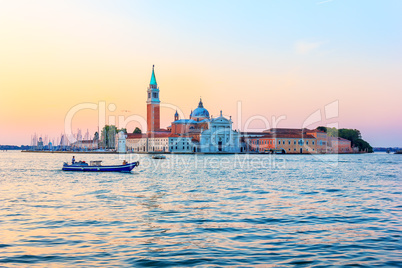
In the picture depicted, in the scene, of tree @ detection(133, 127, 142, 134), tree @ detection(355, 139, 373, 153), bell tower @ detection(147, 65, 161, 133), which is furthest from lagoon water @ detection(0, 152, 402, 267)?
tree @ detection(133, 127, 142, 134)

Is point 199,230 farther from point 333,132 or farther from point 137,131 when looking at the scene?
Answer: point 137,131

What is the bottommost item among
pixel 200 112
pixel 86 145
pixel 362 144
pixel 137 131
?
pixel 362 144

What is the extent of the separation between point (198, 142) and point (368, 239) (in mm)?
92908

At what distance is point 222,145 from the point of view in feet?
344

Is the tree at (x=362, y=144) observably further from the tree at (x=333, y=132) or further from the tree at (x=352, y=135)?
the tree at (x=333, y=132)

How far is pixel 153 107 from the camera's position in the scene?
114m

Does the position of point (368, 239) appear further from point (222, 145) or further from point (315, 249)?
point (222, 145)

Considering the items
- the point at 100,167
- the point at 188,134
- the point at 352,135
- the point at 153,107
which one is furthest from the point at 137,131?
the point at 100,167

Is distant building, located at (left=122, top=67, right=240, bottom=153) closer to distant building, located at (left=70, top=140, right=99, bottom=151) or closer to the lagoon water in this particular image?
distant building, located at (left=70, top=140, right=99, bottom=151)

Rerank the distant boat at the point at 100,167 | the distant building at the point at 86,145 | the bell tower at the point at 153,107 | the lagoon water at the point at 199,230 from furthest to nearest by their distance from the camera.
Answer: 1. the distant building at the point at 86,145
2. the bell tower at the point at 153,107
3. the distant boat at the point at 100,167
4. the lagoon water at the point at 199,230

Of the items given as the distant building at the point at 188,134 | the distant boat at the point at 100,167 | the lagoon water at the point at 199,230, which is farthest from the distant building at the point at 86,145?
the lagoon water at the point at 199,230

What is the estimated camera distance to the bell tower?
113062 mm

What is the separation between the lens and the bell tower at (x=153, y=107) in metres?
113

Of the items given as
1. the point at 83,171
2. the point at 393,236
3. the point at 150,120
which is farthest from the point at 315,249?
the point at 150,120
